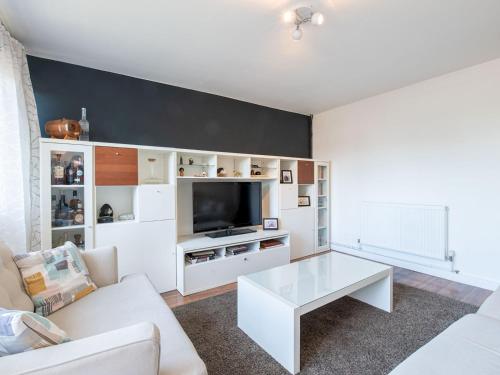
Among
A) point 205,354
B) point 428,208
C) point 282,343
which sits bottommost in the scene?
point 205,354

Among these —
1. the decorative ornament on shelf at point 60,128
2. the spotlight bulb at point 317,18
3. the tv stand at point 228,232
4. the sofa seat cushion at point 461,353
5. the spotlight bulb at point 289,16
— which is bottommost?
the sofa seat cushion at point 461,353

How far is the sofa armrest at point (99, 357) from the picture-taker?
2.65 ft

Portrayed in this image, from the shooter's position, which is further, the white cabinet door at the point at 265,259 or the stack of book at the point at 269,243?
the stack of book at the point at 269,243

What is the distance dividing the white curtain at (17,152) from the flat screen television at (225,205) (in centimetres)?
149

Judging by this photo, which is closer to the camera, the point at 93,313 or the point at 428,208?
the point at 93,313

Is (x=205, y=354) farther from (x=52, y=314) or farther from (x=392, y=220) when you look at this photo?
(x=392, y=220)

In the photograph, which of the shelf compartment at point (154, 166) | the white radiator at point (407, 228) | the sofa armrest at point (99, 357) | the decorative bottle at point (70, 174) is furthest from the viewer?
the white radiator at point (407, 228)

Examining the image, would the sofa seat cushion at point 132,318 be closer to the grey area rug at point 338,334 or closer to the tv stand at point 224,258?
the grey area rug at point 338,334

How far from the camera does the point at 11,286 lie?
1405 mm

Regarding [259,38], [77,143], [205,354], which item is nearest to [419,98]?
[259,38]

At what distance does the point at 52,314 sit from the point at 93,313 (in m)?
0.25

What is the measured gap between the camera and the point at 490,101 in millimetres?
2732

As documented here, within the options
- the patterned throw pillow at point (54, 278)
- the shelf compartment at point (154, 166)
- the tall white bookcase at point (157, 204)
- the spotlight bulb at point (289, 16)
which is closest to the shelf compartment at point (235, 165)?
the tall white bookcase at point (157, 204)

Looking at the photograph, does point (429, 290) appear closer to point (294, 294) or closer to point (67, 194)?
point (294, 294)
